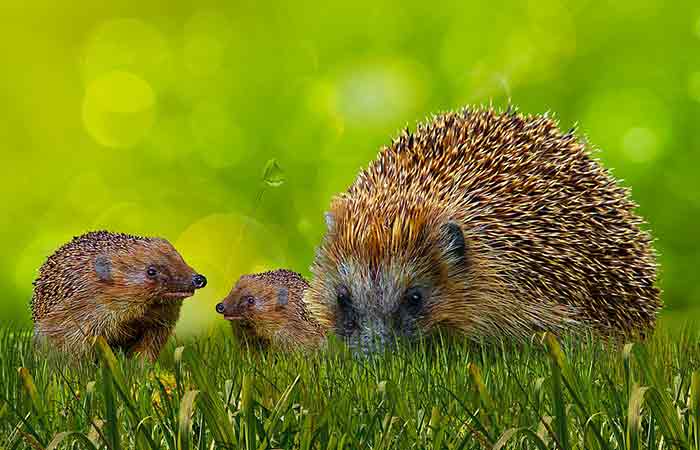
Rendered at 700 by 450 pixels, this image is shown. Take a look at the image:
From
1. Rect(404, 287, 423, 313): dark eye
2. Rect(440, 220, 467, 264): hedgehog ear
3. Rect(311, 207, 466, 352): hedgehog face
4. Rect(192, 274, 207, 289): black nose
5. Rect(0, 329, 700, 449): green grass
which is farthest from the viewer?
Rect(192, 274, 207, 289): black nose

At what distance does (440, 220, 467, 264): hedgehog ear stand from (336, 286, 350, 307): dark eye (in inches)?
26.9

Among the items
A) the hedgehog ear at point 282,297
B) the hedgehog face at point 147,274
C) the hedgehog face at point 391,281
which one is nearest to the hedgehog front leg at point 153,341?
the hedgehog face at point 147,274

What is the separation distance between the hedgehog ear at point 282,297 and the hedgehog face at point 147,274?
686 millimetres

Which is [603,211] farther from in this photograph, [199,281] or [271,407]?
[271,407]

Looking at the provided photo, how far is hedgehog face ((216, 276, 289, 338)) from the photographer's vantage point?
6797 millimetres

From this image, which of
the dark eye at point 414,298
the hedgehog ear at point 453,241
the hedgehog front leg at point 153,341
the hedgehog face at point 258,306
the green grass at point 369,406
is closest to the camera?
the green grass at point 369,406

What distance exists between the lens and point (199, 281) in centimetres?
639

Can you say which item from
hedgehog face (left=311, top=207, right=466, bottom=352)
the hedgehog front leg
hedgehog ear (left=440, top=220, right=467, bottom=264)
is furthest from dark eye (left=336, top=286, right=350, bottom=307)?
the hedgehog front leg

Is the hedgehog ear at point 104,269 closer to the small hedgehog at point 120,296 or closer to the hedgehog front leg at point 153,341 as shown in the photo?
the small hedgehog at point 120,296

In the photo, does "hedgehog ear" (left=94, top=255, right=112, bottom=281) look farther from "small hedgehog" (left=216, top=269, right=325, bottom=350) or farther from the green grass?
the green grass

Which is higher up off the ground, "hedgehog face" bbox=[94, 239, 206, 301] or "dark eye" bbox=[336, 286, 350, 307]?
"hedgehog face" bbox=[94, 239, 206, 301]

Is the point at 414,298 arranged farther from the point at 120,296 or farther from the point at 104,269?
the point at 104,269

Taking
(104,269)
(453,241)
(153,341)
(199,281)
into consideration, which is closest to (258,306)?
(199,281)

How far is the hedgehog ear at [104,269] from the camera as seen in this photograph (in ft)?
21.2
